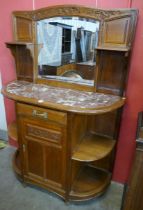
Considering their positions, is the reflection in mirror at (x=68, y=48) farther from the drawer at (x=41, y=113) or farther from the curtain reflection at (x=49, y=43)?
the drawer at (x=41, y=113)

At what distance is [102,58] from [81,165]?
3.33 ft

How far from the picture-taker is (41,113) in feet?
4.57

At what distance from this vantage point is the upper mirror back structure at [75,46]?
53.2 inches

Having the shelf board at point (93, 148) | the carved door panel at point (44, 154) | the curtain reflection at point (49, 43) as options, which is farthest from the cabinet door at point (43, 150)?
the curtain reflection at point (49, 43)

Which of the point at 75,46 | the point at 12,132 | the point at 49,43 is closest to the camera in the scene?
the point at 75,46

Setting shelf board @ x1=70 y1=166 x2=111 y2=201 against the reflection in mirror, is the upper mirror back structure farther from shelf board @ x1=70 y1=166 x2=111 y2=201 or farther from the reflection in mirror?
shelf board @ x1=70 y1=166 x2=111 y2=201

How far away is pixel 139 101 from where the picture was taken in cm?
152

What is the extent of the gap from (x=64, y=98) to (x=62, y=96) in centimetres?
5

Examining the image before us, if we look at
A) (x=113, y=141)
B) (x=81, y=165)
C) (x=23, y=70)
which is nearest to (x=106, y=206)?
(x=81, y=165)

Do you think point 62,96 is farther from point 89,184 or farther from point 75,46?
point 89,184

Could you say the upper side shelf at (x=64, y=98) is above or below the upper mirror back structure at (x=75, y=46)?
below

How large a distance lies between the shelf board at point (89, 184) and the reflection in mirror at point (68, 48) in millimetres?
897

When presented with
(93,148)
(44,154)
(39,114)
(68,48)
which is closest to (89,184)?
(93,148)

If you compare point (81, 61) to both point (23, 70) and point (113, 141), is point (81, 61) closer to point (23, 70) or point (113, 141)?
point (23, 70)
